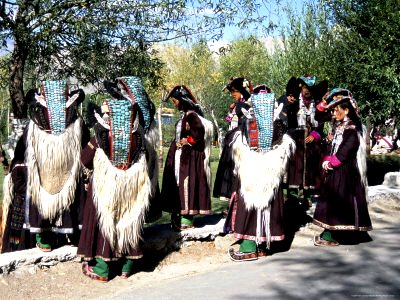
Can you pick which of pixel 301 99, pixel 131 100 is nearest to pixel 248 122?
pixel 131 100

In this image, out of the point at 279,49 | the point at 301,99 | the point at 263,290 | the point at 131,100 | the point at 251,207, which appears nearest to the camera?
the point at 263,290

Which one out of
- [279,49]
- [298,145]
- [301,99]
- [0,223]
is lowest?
[0,223]

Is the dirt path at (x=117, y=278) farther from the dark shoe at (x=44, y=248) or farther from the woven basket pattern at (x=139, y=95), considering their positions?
the woven basket pattern at (x=139, y=95)

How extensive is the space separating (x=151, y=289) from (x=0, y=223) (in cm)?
244

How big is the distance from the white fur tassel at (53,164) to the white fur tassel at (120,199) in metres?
0.54

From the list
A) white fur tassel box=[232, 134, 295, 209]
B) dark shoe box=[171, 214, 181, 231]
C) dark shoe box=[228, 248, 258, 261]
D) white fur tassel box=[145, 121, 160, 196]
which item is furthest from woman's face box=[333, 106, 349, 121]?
dark shoe box=[171, 214, 181, 231]

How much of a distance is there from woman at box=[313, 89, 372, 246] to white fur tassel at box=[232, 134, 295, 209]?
73 centimetres

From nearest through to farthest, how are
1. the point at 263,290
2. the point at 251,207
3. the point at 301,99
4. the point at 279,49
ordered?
the point at 263,290 → the point at 251,207 → the point at 301,99 → the point at 279,49

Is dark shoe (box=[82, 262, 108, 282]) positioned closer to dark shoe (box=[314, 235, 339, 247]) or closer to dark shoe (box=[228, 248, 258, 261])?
dark shoe (box=[228, 248, 258, 261])

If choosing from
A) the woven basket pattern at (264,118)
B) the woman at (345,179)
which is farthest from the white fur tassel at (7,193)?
the woman at (345,179)

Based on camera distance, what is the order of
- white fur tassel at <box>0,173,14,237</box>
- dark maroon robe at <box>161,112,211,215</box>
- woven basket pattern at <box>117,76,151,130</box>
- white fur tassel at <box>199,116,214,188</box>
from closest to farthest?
woven basket pattern at <box>117,76,151,130</box>
white fur tassel at <box>0,173,14,237</box>
dark maroon robe at <box>161,112,211,215</box>
white fur tassel at <box>199,116,214,188</box>

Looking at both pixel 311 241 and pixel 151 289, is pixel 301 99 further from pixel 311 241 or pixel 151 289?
pixel 151 289

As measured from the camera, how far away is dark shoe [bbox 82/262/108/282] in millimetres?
5703

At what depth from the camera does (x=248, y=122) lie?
624cm
